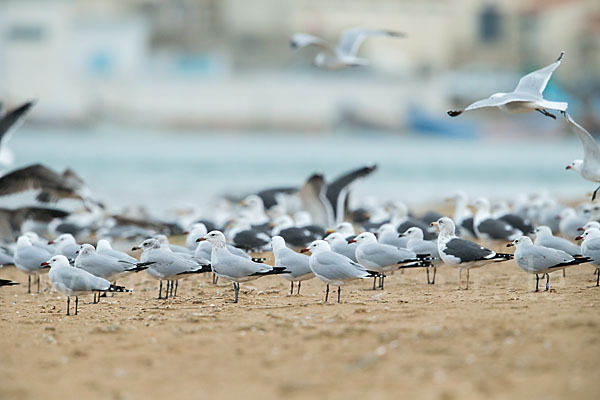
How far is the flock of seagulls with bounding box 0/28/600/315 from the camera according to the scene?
7605 millimetres

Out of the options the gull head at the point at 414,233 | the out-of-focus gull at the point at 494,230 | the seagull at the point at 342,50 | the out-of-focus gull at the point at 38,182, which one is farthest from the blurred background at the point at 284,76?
the gull head at the point at 414,233

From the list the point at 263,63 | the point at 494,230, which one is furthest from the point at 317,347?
the point at 263,63

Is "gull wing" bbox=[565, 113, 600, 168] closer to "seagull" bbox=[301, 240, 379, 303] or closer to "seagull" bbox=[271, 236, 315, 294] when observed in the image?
"seagull" bbox=[301, 240, 379, 303]

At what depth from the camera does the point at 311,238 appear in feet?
32.9

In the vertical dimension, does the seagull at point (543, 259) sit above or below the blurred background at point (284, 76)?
below

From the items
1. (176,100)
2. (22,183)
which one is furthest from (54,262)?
(176,100)

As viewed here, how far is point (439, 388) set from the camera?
15.2ft

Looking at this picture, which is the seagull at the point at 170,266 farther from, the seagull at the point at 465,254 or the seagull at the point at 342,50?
the seagull at the point at 342,50

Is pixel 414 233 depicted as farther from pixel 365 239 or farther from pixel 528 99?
pixel 528 99

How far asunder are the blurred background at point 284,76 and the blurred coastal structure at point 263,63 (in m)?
0.10

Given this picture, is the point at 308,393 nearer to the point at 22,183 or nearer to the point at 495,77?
the point at 22,183

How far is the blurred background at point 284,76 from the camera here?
58.3 meters

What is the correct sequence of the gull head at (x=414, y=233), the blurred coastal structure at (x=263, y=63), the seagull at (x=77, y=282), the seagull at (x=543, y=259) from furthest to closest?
the blurred coastal structure at (x=263, y=63), the gull head at (x=414, y=233), the seagull at (x=543, y=259), the seagull at (x=77, y=282)

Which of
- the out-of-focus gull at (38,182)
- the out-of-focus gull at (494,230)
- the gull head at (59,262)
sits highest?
the out-of-focus gull at (38,182)
